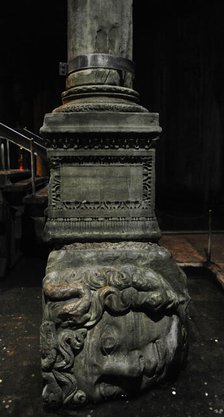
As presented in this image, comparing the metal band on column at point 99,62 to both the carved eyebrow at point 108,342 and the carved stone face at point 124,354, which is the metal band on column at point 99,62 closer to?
the carved stone face at point 124,354

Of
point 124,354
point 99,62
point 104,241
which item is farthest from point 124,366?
point 99,62

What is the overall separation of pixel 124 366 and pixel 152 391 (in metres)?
0.37

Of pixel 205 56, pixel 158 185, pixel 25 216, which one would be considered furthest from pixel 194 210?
pixel 25 216

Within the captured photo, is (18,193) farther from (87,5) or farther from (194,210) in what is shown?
(194,210)

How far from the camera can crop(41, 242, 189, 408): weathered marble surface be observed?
2369mm

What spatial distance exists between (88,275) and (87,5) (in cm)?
256

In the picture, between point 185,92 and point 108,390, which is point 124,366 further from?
point 185,92

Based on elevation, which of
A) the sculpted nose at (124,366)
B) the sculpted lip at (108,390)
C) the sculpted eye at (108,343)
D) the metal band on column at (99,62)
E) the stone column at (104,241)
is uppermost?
the metal band on column at (99,62)

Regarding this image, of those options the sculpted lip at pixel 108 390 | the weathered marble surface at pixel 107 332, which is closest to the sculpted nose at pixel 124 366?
the weathered marble surface at pixel 107 332

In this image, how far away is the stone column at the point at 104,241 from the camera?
2.39 meters

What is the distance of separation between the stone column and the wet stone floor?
0.13 metres

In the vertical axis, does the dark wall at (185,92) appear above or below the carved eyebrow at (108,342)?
above

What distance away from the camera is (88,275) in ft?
8.58

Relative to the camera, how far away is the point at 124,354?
243 centimetres
